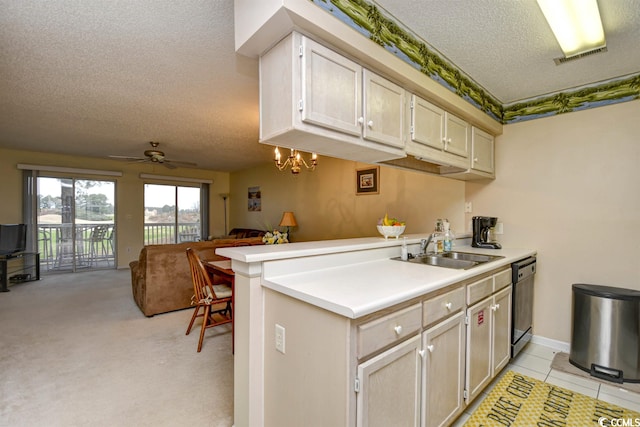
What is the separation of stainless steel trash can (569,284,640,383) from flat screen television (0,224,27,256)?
7.77 metres

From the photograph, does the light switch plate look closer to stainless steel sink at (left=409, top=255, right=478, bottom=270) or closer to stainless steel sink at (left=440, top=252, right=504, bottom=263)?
stainless steel sink at (left=440, top=252, right=504, bottom=263)

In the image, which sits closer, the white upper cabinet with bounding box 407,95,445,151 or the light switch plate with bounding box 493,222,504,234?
the white upper cabinet with bounding box 407,95,445,151

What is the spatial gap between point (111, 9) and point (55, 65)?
Answer: 43.9 inches

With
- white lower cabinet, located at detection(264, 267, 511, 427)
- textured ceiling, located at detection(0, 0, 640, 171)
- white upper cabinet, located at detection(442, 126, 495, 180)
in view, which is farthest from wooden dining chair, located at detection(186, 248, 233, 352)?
white upper cabinet, located at detection(442, 126, 495, 180)

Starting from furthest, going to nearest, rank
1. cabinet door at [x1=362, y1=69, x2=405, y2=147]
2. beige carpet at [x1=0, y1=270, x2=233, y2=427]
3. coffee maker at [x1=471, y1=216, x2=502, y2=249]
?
coffee maker at [x1=471, y1=216, x2=502, y2=249]
beige carpet at [x1=0, y1=270, x2=233, y2=427]
cabinet door at [x1=362, y1=69, x2=405, y2=147]

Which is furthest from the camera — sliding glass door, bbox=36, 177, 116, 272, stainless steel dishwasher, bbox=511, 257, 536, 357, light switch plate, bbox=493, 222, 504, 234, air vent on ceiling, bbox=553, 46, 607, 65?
sliding glass door, bbox=36, 177, 116, 272

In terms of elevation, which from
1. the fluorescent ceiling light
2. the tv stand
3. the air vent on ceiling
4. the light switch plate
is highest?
the air vent on ceiling

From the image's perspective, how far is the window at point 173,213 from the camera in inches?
276

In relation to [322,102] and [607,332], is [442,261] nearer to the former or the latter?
[607,332]

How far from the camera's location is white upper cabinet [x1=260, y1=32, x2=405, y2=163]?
51.9 inches

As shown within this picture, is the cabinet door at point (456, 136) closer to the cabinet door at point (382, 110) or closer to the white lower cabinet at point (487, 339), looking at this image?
the cabinet door at point (382, 110)

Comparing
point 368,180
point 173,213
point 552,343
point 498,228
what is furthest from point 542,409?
point 173,213

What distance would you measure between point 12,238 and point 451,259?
6908mm

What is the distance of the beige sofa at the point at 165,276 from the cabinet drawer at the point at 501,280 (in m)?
2.86
